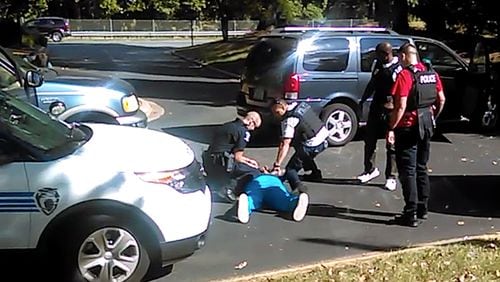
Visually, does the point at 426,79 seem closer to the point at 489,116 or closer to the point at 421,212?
the point at 421,212

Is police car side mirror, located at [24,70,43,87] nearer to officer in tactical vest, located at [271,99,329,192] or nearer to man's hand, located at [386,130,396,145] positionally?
officer in tactical vest, located at [271,99,329,192]

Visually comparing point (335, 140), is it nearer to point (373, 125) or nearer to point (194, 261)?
point (373, 125)

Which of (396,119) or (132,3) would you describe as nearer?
(396,119)

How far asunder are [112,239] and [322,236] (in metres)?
2.48

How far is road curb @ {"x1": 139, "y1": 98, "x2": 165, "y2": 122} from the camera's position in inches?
640

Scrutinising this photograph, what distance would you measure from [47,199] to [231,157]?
3364mm

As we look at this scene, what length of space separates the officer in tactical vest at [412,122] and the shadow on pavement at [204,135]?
16.4ft

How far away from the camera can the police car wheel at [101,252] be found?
5734 millimetres

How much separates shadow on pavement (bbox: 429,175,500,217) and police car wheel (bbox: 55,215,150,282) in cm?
391

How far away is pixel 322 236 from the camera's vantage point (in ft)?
25.0

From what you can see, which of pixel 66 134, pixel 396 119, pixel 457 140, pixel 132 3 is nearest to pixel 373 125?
pixel 396 119

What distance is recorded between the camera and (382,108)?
9852mm

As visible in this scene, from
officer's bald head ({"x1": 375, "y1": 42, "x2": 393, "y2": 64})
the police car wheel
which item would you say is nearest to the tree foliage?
officer's bald head ({"x1": 375, "y1": 42, "x2": 393, "y2": 64})

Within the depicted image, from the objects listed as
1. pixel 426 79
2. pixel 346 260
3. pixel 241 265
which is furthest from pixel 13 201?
pixel 426 79
